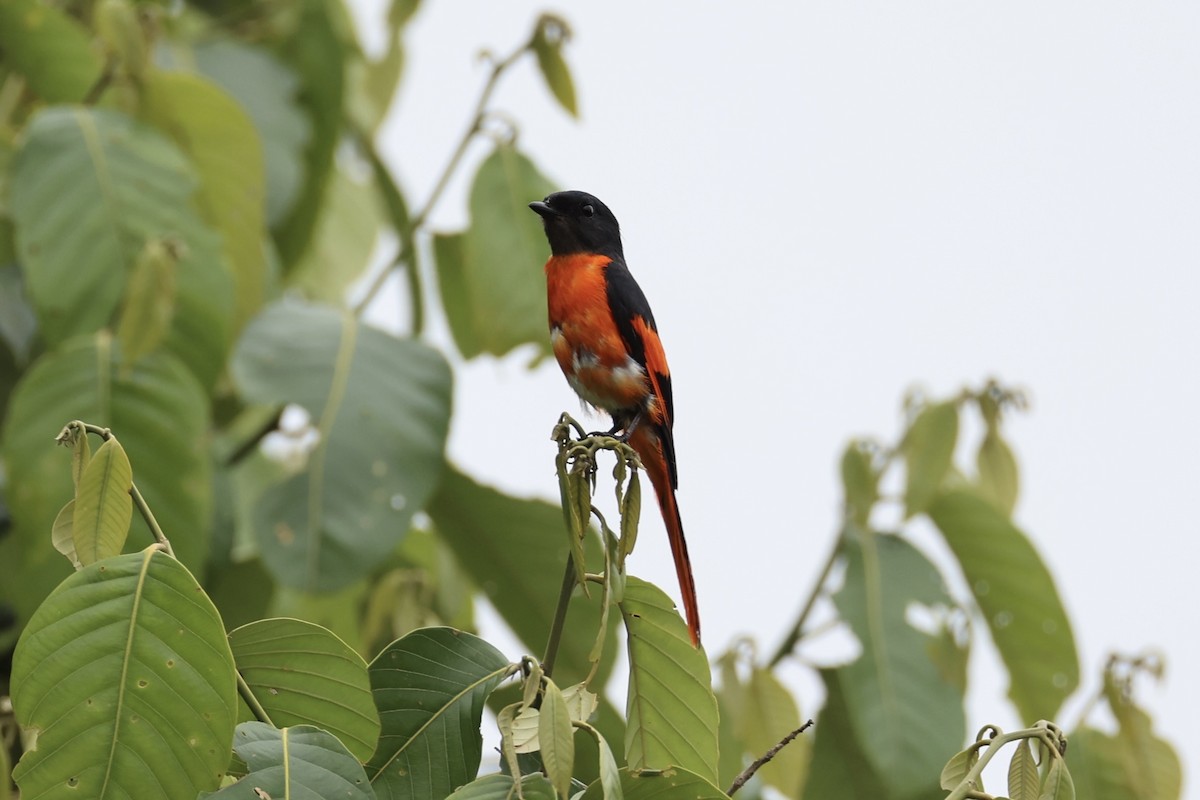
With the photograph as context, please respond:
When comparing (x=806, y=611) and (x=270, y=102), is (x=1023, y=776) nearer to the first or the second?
(x=806, y=611)

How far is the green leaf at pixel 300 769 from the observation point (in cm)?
158

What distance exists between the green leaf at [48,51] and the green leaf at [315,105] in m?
0.78

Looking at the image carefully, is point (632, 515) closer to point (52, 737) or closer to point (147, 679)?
point (147, 679)

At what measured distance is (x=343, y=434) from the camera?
314cm

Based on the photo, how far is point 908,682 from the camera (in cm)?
343

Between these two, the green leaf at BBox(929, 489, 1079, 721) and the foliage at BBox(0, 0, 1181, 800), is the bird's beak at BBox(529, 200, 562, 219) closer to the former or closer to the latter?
the foliage at BBox(0, 0, 1181, 800)

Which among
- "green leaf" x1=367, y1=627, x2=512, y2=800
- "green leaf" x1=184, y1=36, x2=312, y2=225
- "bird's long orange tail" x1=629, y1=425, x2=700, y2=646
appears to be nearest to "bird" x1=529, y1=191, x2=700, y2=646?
"bird's long orange tail" x1=629, y1=425, x2=700, y2=646

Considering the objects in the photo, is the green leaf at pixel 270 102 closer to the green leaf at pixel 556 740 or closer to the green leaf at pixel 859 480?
the green leaf at pixel 859 480

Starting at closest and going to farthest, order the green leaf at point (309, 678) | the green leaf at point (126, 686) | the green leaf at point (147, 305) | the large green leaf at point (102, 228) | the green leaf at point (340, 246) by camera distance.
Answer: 1. the green leaf at point (126, 686)
2. the green leaf at point (309, 678)
3. the green leaf at point (147, 305)
4. the large green leaf at point (102, 228)
5. the green leaf at point (340, 246)

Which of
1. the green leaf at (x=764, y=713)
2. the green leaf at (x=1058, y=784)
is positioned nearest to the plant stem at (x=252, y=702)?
the green leaf at (x=1058, y=784)

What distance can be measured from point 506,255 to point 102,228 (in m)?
0.99

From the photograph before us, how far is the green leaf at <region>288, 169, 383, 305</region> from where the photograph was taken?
4.86 meters

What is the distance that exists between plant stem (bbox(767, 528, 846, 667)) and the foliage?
0.01 meters

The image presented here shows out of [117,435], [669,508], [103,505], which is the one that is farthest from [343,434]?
[103,505]
